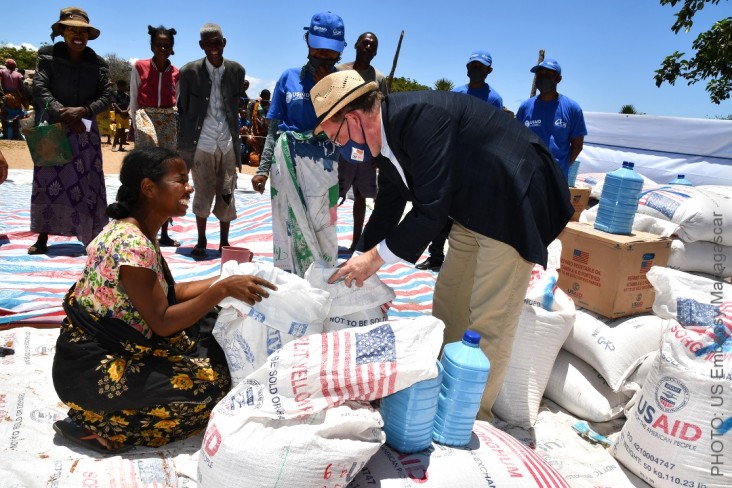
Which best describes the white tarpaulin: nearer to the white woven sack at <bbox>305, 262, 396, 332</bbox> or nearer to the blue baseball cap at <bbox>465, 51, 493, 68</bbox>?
the blue baseball cap at <bbox>465, 51, 493, 68</bbox>

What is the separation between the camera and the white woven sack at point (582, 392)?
2418 millimetres

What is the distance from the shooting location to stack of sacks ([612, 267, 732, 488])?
1881mm

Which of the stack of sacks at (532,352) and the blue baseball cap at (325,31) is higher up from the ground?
the blue baseball cap at (325,31)

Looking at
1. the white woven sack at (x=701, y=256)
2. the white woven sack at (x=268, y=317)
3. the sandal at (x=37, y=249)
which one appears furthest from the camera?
the sandal at (x=37, y=249)

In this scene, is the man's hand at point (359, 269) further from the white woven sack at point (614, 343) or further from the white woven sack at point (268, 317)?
the white woven sack at point (614, 343)

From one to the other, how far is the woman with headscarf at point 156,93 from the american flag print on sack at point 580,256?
124 inches

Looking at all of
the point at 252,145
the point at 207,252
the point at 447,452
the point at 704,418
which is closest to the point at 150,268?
the point at 447,452

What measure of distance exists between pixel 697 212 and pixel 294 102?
93.4 inches

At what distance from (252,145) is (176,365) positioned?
986 cm

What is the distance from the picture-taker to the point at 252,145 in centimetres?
1127

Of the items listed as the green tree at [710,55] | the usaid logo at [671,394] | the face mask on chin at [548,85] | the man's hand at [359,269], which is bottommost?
the usaid logo at [671,394]

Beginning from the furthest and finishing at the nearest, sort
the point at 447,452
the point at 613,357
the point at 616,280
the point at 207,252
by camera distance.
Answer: the point at 207,252 < the point at 616,280 < the point at 613,357 < the point at 447,452

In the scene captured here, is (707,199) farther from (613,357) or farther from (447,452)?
(447,452)

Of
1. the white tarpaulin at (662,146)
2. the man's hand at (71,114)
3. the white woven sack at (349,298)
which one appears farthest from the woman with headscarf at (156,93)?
the white tarpaulin at (662,146)
